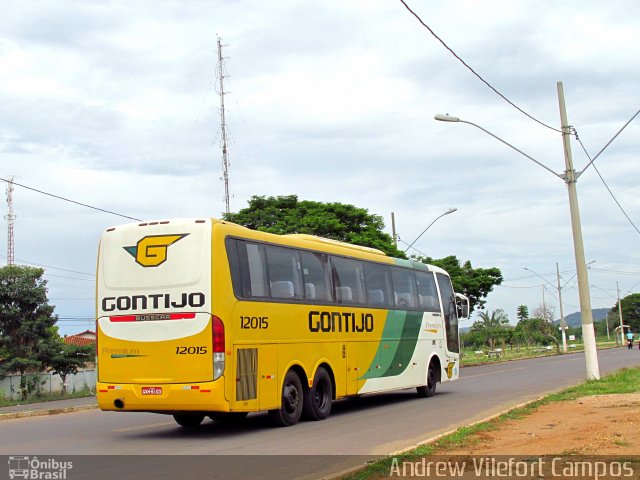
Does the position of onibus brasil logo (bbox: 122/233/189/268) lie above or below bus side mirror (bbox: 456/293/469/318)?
above

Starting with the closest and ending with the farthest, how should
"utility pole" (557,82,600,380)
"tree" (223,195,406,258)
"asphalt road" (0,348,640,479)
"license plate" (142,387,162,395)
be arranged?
1. "asphalt road" (0,348,640,479)
2. "license plate" (142,387,162,395)
3. "utility pole" (557,82,600,380)
4. "tree" (223,195,406,258)

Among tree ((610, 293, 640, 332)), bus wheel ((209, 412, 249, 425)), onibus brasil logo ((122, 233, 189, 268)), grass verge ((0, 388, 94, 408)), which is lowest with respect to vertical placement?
bus wheel ((209, 412, 249, 425))

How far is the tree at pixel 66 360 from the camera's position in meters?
30.6

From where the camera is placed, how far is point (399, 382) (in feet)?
63.5

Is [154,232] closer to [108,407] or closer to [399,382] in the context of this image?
[108,407]

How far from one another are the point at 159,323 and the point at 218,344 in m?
1.07

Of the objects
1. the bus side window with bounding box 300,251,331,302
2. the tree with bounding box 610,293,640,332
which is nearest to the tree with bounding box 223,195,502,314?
the bus side window with bounding box 300,251,331,302

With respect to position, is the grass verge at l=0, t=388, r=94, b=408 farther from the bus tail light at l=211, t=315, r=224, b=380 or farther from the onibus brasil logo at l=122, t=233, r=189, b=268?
the bus tail light at l=211, t=315, r=224, b=380

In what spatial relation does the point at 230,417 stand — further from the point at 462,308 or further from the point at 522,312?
the point at 522,312

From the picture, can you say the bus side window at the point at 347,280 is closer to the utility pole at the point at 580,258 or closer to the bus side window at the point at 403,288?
the bus side window at the point at 403,288

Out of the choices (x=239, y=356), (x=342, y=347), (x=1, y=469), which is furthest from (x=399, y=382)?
(x=1, y=469)

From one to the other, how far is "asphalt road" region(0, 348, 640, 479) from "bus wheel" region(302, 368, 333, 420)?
9.9 inches

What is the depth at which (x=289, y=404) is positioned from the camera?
14766 millimetres

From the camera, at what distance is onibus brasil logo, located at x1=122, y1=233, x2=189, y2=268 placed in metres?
13.4
